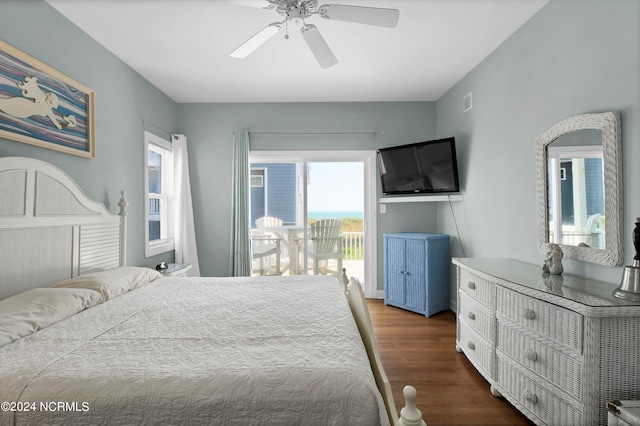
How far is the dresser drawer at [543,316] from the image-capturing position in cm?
151

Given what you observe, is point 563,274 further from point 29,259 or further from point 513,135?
point 29,259

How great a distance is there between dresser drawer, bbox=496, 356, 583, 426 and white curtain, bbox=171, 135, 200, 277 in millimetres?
3471

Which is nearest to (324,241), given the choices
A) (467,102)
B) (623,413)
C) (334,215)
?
(334,215)

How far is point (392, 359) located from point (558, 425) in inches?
45.8

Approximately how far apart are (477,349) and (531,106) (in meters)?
1.92

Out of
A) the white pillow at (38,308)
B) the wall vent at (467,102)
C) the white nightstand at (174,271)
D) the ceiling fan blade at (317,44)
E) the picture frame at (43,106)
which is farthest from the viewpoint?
the wall vent at (467,102)

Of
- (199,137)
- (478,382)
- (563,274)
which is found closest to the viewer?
(563,274)

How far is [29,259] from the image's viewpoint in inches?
75.9

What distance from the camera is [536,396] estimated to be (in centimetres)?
172

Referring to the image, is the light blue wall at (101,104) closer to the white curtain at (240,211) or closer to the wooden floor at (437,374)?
the white curtain at (240,211)

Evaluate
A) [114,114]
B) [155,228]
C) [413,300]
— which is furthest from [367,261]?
[114,114]

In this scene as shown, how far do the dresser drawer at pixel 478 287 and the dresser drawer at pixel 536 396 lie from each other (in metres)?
0.38

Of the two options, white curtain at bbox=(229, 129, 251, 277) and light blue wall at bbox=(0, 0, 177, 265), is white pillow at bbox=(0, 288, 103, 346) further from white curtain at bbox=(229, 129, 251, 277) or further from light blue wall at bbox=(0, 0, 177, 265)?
white curtain at bbox=(229, 129, 251, 277)

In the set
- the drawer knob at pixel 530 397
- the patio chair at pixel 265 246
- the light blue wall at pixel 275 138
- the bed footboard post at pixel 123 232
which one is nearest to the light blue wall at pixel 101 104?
the bed footboard post at pixel 123 232
